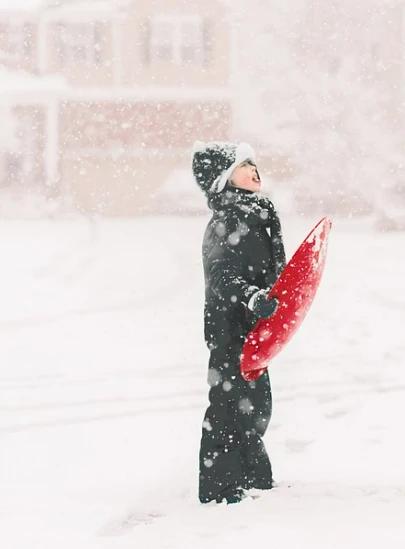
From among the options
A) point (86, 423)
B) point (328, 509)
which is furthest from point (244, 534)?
point (86, 423)

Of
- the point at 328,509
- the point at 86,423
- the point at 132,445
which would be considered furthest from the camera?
the point at 86,423

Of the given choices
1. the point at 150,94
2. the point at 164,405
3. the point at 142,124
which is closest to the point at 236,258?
the point at 164,405

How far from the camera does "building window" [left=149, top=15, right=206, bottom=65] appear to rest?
33.9m

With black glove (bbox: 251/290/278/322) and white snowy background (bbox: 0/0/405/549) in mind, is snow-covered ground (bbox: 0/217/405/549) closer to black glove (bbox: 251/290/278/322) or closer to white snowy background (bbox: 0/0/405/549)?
white snowy background (bbox: 0/0/405/549)

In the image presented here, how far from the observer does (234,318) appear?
438cm

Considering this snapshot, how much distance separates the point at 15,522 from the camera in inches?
168

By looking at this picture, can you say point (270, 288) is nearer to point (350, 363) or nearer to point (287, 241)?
point (350, 363)

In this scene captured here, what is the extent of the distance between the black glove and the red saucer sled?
12 cm

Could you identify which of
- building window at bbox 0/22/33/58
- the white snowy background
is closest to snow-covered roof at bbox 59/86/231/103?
building window at bbox 0/22/33/58

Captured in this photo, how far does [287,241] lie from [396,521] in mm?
15907

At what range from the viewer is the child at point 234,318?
4355 millimetres

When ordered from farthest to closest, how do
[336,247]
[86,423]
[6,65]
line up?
[6,65] → [336,247] → [86,423]

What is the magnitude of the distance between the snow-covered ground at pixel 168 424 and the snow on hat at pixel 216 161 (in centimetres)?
159

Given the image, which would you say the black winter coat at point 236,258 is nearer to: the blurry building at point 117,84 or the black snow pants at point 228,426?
A: the black snow pants at point 228,426
